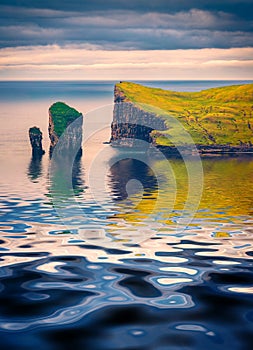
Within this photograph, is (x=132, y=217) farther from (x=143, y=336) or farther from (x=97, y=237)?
(x=143, y=336)

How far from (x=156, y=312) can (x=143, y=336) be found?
5.56 metres

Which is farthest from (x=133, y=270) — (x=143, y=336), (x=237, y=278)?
(x=143, y=336)

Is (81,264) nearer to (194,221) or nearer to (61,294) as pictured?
(61,294)

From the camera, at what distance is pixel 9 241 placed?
290ft

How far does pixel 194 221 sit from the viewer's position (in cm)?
12419

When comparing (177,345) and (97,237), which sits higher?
(177,345)

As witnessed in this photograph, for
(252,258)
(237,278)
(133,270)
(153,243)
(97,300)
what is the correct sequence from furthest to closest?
(153,243), (252,258), (133,270), (237,278), (97,300)

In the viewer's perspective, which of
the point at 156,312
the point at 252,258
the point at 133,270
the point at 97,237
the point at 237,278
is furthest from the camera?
the point at 97,237

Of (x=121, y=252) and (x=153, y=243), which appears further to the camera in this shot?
(x=153, y=243)

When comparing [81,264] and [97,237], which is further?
[97,237]

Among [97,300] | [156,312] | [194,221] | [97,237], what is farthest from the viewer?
[194,221]

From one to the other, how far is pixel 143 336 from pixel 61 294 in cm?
1327

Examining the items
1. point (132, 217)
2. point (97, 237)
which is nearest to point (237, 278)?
point (97, 237)

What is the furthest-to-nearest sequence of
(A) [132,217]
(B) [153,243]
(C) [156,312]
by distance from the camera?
(A) [132,217], (B) [153,243], (C) [156,312]
